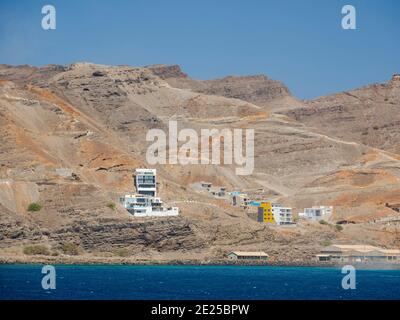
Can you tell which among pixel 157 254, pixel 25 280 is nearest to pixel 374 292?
pixel 25 280

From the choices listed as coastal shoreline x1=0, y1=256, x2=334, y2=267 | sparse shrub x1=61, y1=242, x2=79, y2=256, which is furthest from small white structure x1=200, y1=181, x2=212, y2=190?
sparse shrub x1=61, y1=242, x2=79, y2=256

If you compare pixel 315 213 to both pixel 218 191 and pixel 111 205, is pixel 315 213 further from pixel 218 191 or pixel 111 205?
pixel 111 205

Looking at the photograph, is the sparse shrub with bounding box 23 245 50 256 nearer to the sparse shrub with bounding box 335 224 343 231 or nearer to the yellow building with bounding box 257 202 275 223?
the yellow building with bounding box 257 202 275 223

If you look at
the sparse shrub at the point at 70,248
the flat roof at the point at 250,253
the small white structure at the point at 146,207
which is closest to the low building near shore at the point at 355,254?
the flat roof at the point at 250,253

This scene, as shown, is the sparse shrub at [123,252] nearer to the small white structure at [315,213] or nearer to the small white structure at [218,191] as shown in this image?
the small white structure at [218,191]

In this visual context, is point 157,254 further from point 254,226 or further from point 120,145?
point 120,145
